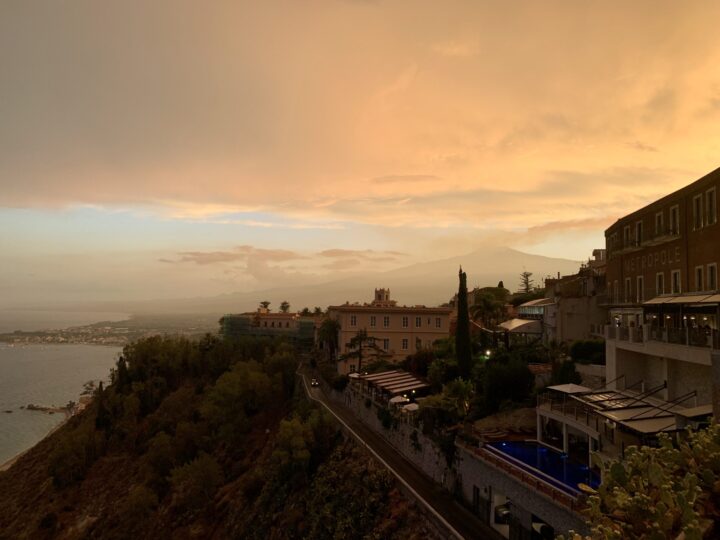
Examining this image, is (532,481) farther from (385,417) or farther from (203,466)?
(203,466)

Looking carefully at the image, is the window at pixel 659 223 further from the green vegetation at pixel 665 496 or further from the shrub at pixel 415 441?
the green vegetation at pixel 665 496

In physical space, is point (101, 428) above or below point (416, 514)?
below

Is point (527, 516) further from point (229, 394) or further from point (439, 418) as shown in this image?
point (229, 394)

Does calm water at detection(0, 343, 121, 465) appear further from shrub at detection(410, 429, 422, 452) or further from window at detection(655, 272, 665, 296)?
window at detection(655, 272, 665, 296)

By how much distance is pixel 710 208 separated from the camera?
75.3 ft

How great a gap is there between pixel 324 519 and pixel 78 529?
32.0 metres

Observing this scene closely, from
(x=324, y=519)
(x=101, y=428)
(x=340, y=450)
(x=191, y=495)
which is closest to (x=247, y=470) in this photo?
(x=191, y=495)

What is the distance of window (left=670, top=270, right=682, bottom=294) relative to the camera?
86.4ft

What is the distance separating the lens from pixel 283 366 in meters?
57.7

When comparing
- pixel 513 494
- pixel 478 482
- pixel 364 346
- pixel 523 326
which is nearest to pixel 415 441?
pixel 478 482

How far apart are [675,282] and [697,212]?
14.0 feet

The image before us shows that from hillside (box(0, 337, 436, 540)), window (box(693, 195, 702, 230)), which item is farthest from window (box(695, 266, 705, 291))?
hillside (box(0, 337, 436, 540))

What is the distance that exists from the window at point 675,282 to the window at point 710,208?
4053 mm

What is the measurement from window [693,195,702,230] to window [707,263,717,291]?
231 cm
